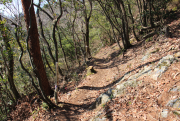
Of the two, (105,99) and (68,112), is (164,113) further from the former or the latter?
(68,112)

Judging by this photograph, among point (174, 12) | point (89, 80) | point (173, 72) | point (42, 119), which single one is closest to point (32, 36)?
point (42, 119)

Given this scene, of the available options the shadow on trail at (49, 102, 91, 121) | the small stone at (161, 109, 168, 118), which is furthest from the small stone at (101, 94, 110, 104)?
the small stone at (161, 109, 168, 118)

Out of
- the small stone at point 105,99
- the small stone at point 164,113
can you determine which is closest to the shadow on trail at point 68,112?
the small stone at point 105,99

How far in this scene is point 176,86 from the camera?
10.2 ft

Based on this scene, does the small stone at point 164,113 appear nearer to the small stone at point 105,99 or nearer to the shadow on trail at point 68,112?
the small stone at point 105,99

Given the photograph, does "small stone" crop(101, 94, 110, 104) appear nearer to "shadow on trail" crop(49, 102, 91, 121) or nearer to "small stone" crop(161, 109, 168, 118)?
"shadow on trail" crop(49, 102, 91, 121)

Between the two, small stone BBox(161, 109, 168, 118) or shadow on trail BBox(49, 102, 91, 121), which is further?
shadow on trail BBox(49, 102, 91, 121)

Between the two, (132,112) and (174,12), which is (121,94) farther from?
(174,12)

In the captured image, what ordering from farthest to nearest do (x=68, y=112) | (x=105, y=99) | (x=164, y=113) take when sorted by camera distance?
(x=68, y=112) < (x=105, y=99) < (x=164, y=113)

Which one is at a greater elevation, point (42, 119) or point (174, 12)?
point (174, 12)

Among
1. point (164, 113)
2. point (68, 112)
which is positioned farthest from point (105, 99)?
point (164, 113)

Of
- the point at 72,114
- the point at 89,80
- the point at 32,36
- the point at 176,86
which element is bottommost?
the point at 72,114

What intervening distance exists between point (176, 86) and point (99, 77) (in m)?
5.74

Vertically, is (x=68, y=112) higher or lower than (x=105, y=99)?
lower
